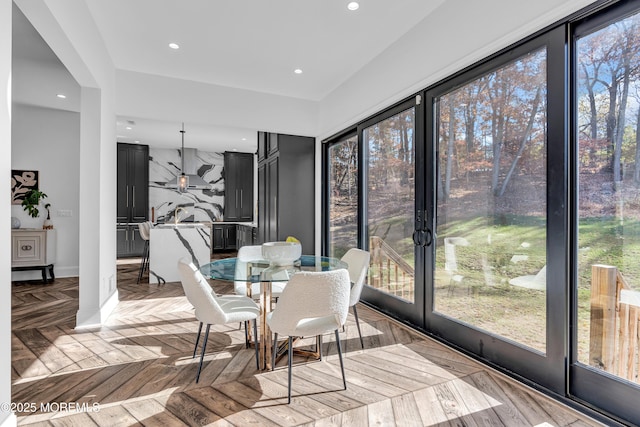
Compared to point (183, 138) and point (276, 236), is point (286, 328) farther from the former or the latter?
point (183, 138)

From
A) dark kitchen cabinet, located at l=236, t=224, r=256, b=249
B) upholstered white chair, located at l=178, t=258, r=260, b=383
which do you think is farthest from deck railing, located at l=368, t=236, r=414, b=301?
dark kitchen cabinet, located at l=236, t=224, r=256, b=249

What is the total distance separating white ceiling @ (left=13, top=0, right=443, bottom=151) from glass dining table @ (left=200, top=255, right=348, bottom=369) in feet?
7.19

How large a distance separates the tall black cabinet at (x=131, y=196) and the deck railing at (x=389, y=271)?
6.20 metres

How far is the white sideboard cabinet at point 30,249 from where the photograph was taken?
16.8ft

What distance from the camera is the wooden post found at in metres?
1.80

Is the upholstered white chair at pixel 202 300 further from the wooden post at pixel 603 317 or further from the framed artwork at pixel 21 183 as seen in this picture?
the framed artwork at pixel 21 183

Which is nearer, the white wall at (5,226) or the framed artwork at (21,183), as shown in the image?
the white wall at (5,226)

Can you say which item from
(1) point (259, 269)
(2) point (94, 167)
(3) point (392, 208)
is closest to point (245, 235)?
(2) point (94, 167)

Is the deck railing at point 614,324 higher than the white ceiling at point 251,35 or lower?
lower

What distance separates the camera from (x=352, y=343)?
286 centimetres

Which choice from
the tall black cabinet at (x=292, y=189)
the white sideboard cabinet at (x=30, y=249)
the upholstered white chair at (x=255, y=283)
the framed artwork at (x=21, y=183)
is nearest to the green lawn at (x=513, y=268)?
the upholstered white chair at (x=255, y=283)

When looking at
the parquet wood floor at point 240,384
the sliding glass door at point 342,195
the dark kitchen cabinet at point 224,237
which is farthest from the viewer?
the dark kitchen cabinet at point 224,237

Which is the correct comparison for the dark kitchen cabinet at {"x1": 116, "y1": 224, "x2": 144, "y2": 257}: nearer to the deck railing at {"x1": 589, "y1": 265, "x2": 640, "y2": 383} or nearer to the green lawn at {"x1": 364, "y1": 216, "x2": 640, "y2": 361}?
the green lawn at {"x1": 364, "y1": 216, "x2": 640, "y2": 361}

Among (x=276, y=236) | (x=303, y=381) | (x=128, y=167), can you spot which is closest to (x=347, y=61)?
(x=276, y=236)
